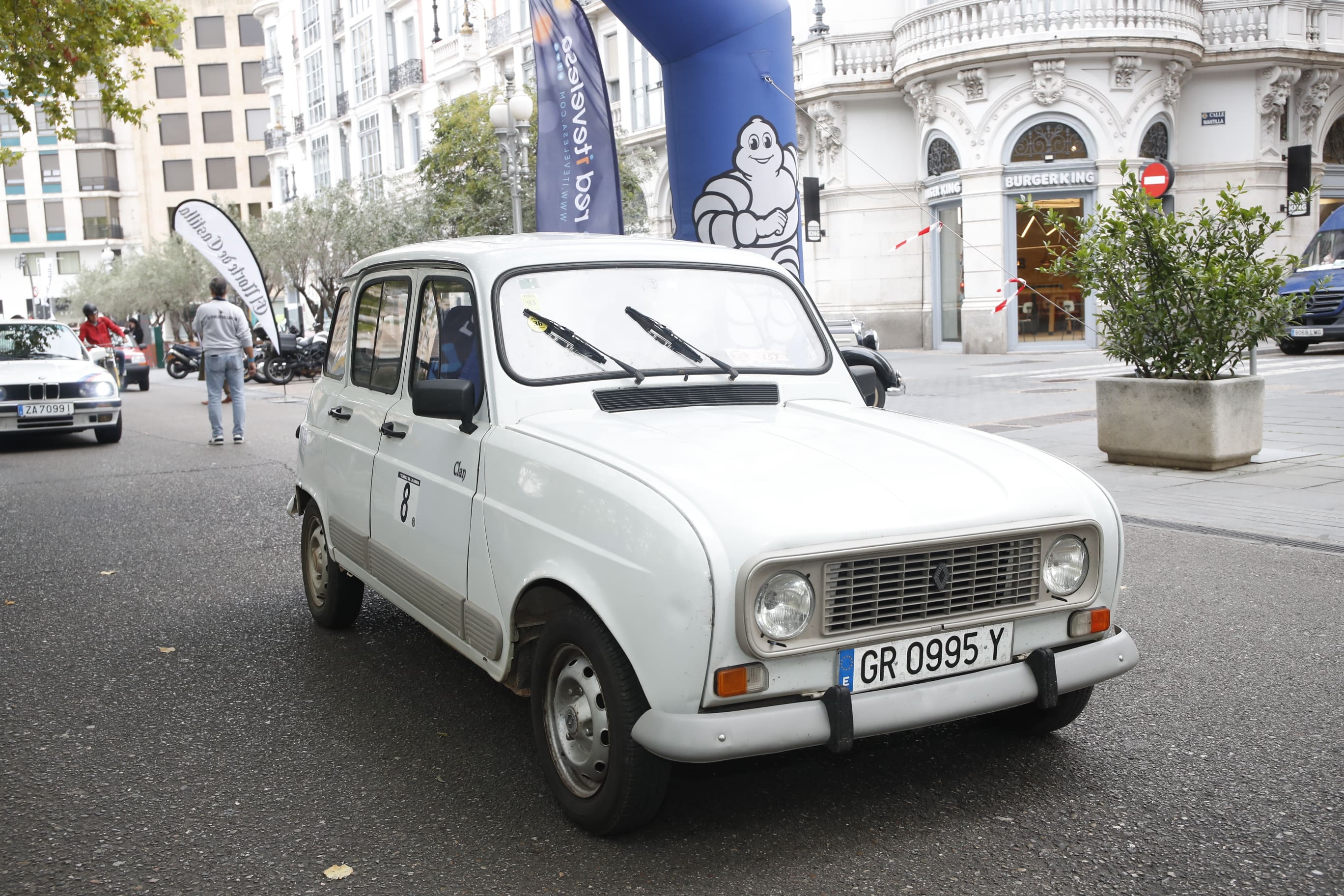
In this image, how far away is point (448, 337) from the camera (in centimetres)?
442

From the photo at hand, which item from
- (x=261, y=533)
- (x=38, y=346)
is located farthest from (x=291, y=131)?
(x=261, y=533)

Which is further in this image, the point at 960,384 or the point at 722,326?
the point at 960,384

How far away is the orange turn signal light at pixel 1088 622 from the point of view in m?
3.52

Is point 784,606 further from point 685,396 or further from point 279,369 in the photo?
point 279,369

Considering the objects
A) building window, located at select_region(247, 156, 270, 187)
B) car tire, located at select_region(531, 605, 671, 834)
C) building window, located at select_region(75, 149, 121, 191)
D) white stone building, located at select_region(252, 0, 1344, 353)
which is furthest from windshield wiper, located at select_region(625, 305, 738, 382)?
building window, located at select_region(75, 149, 121, 191)

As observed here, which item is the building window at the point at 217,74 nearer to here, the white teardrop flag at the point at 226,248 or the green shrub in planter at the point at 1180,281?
the white teardrop flag at the point at 226,248

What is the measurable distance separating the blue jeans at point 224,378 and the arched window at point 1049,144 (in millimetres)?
18481

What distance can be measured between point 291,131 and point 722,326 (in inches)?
2386

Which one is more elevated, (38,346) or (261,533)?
(38,346)

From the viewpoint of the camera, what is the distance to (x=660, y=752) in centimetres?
298

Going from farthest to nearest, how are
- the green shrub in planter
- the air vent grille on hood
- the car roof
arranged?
the green shrub in planter → the car roof → the air vent grille on hood

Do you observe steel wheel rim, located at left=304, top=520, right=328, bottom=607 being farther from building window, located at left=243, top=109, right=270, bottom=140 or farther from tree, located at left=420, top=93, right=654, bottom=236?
building window, located at left=243, top=109, right=270, bottom=140

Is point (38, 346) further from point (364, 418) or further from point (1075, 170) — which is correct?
point (1075, 170)

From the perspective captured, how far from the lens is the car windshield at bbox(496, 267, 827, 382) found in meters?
4.16
